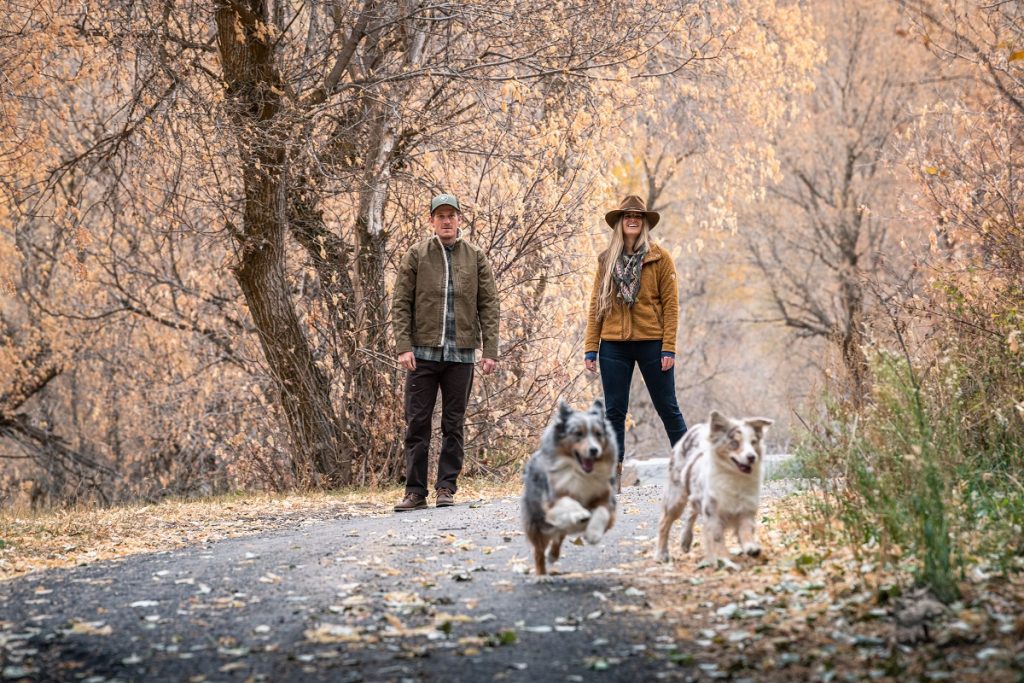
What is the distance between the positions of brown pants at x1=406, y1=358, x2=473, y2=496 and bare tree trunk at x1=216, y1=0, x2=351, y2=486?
3194mm

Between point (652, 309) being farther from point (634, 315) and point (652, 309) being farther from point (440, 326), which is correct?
point (440, 326)

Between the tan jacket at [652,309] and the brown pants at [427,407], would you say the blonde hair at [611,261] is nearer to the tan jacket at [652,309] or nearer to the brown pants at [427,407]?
the tan jacket at [652,309]

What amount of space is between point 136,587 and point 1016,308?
6.30 m

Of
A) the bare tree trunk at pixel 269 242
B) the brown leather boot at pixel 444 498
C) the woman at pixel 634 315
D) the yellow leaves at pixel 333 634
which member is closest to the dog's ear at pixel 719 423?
the yellow leaves at pixel 333 634

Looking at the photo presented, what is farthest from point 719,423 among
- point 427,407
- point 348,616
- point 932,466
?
point 427,407

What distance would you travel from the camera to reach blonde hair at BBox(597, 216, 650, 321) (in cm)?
867

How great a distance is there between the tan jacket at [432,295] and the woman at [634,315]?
3.80 feet

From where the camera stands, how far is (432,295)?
9.35 meters

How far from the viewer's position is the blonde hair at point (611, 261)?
867 cm

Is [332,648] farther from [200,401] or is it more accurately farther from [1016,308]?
[200,401]

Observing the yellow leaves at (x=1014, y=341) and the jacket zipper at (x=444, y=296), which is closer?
the yellow leaves at (x=1014, y=341)

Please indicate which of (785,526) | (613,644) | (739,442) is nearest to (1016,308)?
(785,526)

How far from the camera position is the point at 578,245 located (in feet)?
45.6

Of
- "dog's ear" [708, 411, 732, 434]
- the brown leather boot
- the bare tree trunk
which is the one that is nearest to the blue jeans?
the brown leather boot
